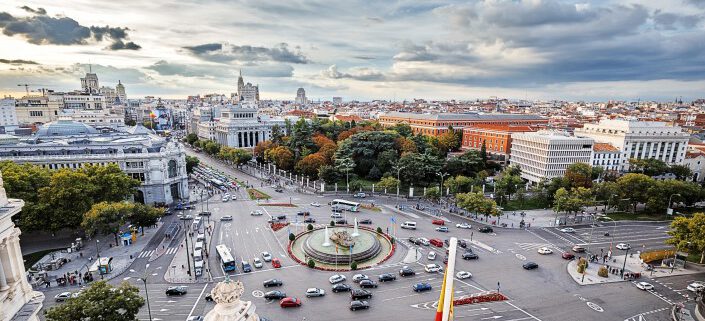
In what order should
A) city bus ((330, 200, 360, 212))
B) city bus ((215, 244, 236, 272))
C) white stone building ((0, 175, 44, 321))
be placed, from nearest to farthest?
1. white stone building ((0, 175, 44, 321))
2. city bus ((215, 244, 236, 272))
3. city bus ((330, 200, 360, 212))

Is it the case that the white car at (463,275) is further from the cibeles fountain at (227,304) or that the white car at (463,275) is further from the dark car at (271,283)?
the cibeles fountain at (227,304)

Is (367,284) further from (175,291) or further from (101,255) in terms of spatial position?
(101,255)

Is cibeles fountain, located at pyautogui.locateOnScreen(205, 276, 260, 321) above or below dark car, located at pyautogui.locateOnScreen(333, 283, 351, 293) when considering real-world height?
above

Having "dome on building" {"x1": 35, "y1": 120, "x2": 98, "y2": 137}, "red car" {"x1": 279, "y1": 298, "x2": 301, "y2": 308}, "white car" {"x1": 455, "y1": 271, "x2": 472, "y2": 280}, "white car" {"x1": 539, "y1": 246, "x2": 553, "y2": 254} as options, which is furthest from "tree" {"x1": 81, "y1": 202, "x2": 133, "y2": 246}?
"white car" {"x1": 539, "y1": 246, "x2": 553, "y2": 254}

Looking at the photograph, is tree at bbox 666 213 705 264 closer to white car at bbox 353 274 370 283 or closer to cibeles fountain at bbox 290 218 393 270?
cibeles fountain at bbox 290 218 393 270

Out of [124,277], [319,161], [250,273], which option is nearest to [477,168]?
[319,161]

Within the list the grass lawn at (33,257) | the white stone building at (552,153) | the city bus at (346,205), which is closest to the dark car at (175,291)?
the grass lawn at (33,257)

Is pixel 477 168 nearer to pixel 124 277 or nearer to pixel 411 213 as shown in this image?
pixel 411 213
